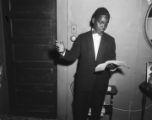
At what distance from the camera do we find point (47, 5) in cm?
320

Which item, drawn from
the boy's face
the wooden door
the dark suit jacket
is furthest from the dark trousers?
the boy's face

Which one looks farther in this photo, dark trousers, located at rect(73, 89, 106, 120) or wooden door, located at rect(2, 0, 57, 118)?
wooden door, located at rect(2, 0, 57, 118)

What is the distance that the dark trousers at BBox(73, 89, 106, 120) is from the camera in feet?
9.33

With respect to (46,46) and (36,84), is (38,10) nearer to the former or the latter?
(46,46)

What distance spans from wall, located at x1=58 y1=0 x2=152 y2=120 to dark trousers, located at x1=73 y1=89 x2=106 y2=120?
1.83 ft

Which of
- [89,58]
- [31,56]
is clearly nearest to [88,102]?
[89,58]

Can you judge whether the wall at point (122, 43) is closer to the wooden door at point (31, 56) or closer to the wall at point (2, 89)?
the wooden door at point (31, 56)

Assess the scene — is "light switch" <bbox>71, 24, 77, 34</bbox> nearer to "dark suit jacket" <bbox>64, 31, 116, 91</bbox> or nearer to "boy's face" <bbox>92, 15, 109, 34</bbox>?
"dark suit jacket" <bbox>64, 31, 116, 91</bbox>

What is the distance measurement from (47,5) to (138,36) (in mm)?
1402

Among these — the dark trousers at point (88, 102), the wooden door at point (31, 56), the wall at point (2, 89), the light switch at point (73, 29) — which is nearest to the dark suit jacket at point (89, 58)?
the dark trousers at point (88, 102)

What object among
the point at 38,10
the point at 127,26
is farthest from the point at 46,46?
the point at 127,26

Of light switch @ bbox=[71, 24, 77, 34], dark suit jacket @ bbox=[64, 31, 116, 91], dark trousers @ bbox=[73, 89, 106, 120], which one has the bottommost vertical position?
dark trousers @ bbox=[73, 89, 106, 120]

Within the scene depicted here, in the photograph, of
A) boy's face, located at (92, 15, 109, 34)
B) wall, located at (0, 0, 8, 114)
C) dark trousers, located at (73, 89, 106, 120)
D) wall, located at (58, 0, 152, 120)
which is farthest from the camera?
wall, located at (0, 0, 8, 114)

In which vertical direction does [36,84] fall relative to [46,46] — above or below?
below
